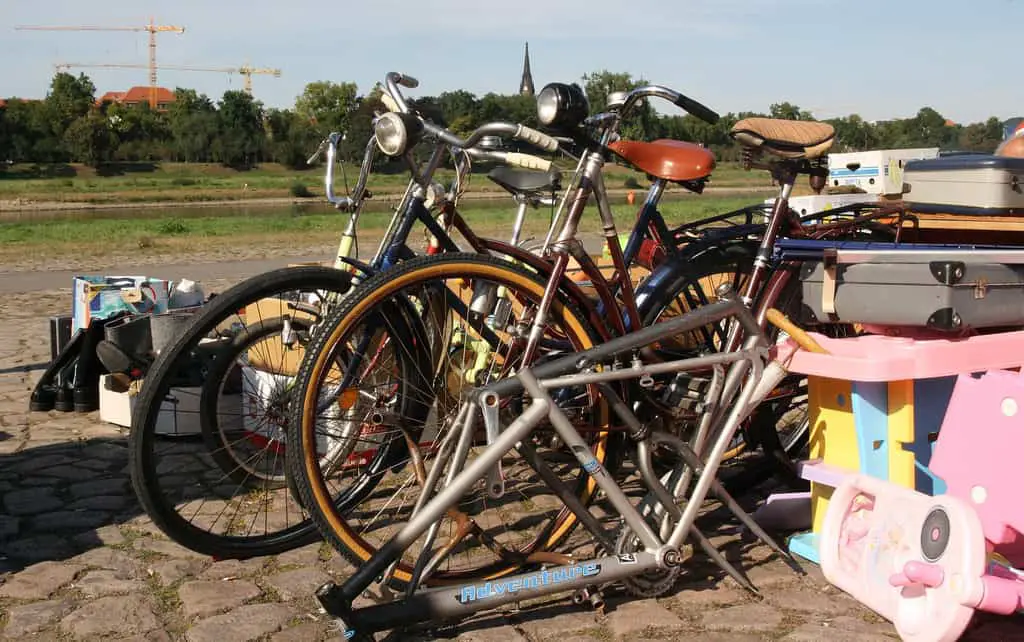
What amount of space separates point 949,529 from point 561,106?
1.81 m

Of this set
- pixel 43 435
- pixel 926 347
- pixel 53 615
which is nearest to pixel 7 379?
pixel 43 435

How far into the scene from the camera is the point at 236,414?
459cm

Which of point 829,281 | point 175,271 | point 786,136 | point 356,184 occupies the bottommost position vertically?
point 175,271

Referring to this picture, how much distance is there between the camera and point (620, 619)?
3.60 metres

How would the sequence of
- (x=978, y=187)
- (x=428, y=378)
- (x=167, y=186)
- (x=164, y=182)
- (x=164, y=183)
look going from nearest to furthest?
(x=428, y=378), (x=978, y=187), (x=167, y=186), (x=164, y=183), (x=164, y=182)

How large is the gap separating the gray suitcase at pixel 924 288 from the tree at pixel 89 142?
10361 centimetres

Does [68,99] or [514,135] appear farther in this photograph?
[68,99]

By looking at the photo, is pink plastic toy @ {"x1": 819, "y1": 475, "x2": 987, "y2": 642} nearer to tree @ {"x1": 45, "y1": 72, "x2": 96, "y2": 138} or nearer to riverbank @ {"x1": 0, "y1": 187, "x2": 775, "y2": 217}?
riverbank @ {"x1": 0, "y1": 187, "x2": 775, "y2": 217}

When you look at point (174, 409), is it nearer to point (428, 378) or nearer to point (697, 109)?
point (428, 378)

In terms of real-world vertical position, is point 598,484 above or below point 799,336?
below

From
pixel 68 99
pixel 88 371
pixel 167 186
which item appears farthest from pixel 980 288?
pixel 68 99

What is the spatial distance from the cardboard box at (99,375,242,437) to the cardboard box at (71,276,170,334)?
541 millimetres

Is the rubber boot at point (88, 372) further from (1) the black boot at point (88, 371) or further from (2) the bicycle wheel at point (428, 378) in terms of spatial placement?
(2) the bicycle wheel at point (428, 378)

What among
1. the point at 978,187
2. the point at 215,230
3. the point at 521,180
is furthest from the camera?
the point at 215,230
